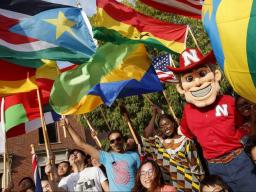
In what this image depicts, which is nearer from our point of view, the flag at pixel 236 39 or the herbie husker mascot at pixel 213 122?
the flag at pixel 236 39

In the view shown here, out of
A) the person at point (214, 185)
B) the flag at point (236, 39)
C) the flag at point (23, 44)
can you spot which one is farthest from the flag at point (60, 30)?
the flag at point (236, 39)

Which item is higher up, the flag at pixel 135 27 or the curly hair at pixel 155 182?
the flag at pixel 135 27

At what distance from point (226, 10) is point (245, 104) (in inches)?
64.7

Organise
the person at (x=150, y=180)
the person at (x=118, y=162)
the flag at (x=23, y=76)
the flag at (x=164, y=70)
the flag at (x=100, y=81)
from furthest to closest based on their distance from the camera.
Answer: the flag at (x=164, y=70)
the flag at (x=100, y=81)
the flag at (x=23, y=76)
the person at (x=118, y=162)
the person at (x=150, y=180)

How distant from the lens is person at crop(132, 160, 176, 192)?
13.8ft

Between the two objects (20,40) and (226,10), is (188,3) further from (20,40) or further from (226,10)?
(226,10)

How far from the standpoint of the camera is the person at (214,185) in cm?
399

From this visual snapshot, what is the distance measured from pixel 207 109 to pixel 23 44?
273cm

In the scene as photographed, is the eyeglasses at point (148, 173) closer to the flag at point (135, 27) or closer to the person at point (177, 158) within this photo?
the person at point (177, 158)

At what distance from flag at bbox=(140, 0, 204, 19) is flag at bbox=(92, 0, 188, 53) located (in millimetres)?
309

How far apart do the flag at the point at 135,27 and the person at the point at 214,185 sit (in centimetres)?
268

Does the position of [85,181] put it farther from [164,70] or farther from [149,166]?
[164,70]

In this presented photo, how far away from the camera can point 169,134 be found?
5297mm

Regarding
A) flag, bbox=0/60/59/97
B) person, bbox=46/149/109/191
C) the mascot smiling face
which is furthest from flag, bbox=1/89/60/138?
the mascot smiling face
